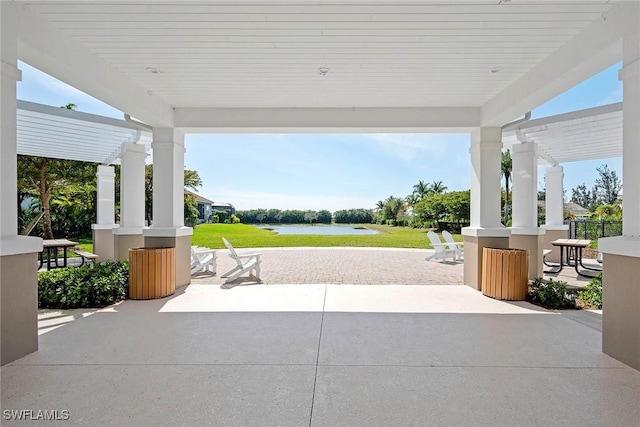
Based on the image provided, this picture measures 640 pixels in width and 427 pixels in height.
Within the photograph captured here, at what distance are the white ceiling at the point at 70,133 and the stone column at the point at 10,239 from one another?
4.33m

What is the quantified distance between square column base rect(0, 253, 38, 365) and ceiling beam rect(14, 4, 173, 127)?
7.71 feet

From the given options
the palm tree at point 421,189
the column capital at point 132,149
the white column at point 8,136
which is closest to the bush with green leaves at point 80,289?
the white column at point 8,136

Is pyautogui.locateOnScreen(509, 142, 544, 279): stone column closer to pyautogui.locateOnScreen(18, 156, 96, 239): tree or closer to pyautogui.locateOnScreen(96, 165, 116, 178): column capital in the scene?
pyautogui.locateOnScreen(96, 165, 116, 178): column capital

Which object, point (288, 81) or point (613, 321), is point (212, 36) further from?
point (613, 321)

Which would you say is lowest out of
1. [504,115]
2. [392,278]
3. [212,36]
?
[392,278]

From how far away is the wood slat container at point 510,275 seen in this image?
→ 5.81m

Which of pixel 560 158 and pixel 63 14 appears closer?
pixel 63 14

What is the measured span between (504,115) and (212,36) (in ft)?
17.2

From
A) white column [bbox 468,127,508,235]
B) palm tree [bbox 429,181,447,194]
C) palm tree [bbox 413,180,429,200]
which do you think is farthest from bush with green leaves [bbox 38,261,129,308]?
palm tree [bbox 429,181,447,194]

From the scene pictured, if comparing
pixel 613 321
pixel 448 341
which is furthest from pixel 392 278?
pixel 613 321

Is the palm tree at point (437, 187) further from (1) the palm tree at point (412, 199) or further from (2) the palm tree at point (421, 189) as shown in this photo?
(1) the palm tree at point (412, 199)

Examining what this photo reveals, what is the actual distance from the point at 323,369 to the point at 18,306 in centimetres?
327

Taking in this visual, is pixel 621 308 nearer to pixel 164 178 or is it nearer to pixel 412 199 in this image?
pixel 164 178

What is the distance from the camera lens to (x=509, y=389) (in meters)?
2.82
